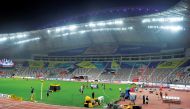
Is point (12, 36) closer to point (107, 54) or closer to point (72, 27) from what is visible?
point (72, 27)

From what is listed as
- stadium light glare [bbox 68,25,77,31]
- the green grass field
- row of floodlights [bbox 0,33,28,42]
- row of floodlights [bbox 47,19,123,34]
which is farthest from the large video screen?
the green grass field

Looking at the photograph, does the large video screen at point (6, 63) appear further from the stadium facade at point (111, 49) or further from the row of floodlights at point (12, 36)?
the row of floodlights at point (12, 36)

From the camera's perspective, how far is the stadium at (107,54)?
5497 centimetres

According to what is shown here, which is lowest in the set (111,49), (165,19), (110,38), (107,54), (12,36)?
(107,54)

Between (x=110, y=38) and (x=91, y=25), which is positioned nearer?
(x=91, y=25)

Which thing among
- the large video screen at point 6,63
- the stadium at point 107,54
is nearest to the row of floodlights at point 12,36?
the stadium at point 107,54

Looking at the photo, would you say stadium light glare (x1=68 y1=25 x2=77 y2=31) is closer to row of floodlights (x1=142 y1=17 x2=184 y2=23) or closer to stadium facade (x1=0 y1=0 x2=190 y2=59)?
stadium facade (x1=0 y1=0 x2=190 y2=59)

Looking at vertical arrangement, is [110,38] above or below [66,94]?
above

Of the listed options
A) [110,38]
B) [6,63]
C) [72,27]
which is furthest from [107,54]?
[6,63]

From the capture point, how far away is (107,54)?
83.7 meters

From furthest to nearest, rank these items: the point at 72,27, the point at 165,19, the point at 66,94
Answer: the point at 72,27
the point at 165,19
the point at 66,94

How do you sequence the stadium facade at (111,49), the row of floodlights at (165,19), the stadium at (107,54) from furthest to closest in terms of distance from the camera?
the stadium facade at (111,49), the stadium at (107,54), the row of floodlights at (165,19)

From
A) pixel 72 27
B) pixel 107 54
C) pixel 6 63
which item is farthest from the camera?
pixel 6 63

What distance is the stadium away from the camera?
2164 inches
